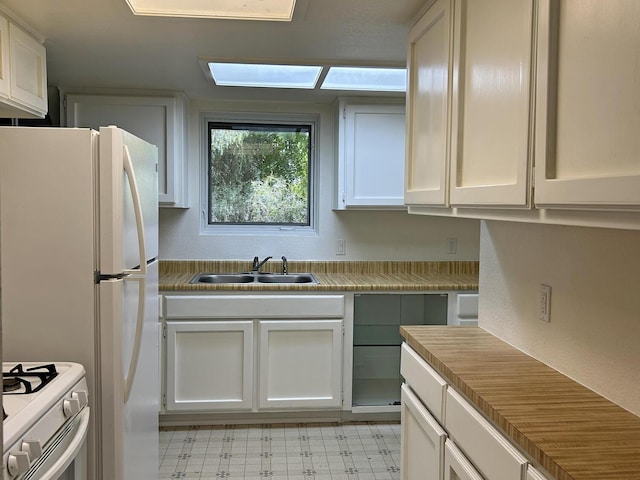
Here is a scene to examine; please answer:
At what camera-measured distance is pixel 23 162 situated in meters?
1.76

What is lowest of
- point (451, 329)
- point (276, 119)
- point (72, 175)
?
point (451, 329)

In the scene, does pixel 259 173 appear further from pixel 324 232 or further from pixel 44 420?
pixel 44 420

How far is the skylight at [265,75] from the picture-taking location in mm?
2975

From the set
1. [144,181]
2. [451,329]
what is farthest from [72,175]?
[451,329]

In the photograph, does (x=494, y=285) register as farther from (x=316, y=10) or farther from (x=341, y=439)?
(x=341, y=439)

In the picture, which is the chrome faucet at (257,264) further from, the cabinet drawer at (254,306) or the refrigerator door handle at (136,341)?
the refrigerator door handle at (136,341)

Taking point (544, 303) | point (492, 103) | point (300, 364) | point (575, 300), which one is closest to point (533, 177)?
point (492, 103)

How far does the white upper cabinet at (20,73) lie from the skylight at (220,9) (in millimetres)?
541

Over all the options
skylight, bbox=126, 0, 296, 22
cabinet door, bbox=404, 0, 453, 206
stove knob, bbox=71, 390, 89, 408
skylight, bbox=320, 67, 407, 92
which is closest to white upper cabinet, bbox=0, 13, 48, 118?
skylight, bbox=126, 0, 296, 22

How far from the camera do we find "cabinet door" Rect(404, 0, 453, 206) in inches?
73.6

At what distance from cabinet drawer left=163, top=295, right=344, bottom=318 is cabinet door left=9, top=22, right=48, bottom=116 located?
50.4 inches

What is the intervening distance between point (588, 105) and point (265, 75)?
232 cm

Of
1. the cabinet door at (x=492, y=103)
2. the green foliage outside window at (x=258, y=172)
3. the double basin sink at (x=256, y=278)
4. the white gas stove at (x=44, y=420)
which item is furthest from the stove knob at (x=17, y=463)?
the green foliage outside window at (x=258, y=172)

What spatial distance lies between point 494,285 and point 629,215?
1228 millimetres
